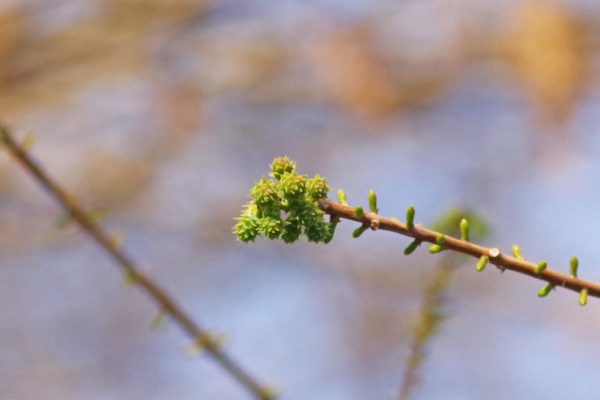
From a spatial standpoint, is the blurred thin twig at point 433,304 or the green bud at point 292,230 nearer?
the green bud at point 292,230

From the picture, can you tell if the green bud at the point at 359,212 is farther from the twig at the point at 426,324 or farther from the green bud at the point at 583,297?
the twig at the point at 426,324

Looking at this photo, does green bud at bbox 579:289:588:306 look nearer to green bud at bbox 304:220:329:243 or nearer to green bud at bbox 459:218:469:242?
green bud at bbox 459:218:469:242

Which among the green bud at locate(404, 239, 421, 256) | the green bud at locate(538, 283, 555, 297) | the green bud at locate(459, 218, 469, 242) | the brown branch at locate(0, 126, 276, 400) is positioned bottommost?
the green bud at locate(538, 283, 555, 297)

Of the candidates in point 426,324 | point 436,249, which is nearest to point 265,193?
point 436,249

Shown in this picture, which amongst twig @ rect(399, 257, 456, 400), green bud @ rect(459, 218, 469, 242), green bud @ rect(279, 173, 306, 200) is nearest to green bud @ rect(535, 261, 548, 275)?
green bud @ rect(459, 218, 469, 242)

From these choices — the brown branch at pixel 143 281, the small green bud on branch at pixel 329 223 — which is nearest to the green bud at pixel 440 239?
the small green bud on branch at pixel 329 223

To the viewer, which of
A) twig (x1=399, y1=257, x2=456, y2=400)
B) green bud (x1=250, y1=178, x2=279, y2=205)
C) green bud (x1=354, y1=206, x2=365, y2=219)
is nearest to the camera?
green bud (x1=354, y1=206, x2=365, y2=219)
